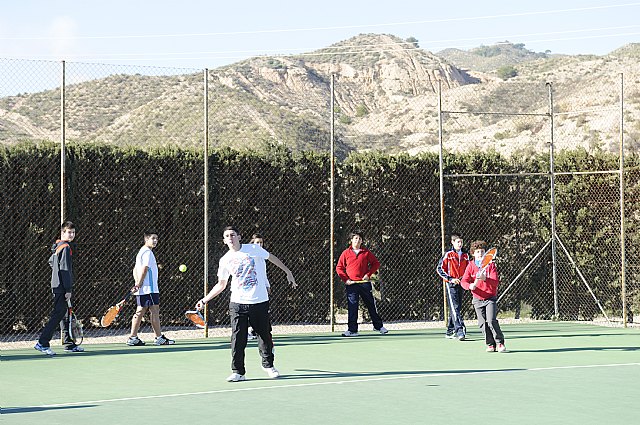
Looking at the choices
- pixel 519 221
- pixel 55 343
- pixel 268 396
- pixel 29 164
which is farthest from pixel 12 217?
pixel 519 221

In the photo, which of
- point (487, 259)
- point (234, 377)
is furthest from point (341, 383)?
point (487, 259)

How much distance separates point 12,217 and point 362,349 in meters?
6.28

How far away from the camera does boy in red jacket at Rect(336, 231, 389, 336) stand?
18219mm

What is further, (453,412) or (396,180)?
(396,180)

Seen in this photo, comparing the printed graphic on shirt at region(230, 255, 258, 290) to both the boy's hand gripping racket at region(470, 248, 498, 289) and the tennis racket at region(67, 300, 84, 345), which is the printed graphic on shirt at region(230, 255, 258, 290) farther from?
the boy's hand gripping racket at region(470, 248, 498, 289)

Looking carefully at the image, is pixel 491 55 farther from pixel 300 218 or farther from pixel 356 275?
pixel 356 275

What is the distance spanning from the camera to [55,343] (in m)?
17.4

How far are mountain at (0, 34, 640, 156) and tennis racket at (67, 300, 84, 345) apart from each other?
16.9m

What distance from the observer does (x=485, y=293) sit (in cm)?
1536

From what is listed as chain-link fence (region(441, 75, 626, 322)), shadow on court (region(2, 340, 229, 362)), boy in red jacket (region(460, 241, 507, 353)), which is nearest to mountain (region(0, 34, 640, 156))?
chain-link fence (region(441, 75, 626, 322))

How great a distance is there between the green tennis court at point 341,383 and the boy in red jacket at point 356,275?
686 mm

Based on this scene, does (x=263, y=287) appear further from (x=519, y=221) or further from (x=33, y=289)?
(x=519, y=221)

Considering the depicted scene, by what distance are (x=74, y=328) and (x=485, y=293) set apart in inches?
259

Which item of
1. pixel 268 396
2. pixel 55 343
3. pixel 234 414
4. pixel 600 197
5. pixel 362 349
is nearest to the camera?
pixel 234 414
